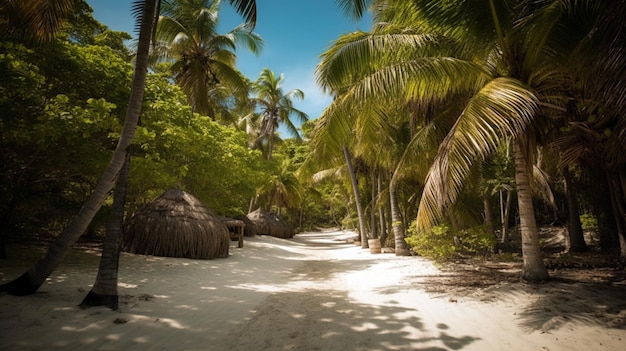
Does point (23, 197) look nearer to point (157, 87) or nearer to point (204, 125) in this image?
point (157, 87)

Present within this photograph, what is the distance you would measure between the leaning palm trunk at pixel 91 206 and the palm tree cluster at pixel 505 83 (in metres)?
3.58

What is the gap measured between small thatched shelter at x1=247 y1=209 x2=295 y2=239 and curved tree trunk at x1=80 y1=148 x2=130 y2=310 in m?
17.3

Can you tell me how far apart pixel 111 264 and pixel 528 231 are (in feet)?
23.3

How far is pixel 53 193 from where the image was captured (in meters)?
6.60

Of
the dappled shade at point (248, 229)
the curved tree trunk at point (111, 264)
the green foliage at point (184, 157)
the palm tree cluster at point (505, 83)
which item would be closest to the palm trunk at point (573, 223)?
the palm tree cluster at point (505, 83)

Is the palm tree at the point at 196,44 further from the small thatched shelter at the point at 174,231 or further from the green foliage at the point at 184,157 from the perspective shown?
the small thatched shelter at the point at 174,231

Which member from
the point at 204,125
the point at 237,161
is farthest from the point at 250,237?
the point at 204,125

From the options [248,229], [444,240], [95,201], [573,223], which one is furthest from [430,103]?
[248,229]

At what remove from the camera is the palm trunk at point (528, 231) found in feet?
17.4

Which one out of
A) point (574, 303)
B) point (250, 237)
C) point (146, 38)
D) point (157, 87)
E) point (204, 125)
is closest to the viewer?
point (574, 303)

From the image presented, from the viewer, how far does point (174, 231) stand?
908 centimetres

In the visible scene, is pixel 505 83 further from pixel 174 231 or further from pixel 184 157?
pixel 184 157

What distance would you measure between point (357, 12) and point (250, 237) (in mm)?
15129

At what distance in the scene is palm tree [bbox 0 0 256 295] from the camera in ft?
13.9
